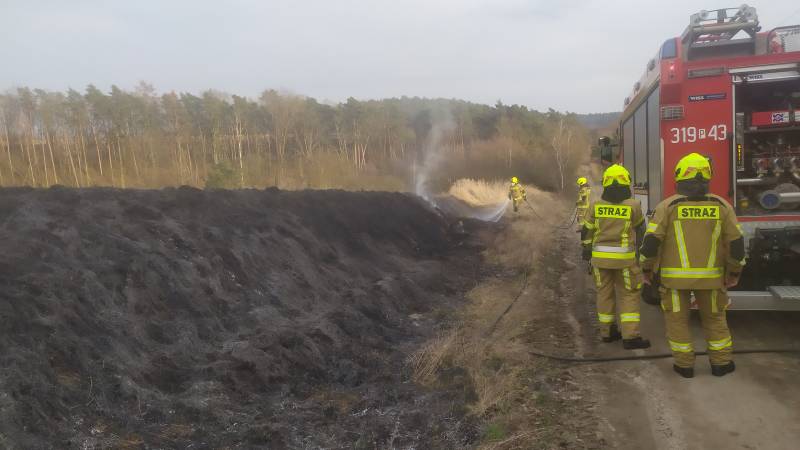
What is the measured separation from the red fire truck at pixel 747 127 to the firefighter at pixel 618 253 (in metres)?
0.54

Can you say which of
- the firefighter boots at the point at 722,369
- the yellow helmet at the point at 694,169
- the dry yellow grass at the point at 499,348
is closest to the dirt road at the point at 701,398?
the firefighter boots at the point at 722,369

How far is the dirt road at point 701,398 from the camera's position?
3785 millimetres

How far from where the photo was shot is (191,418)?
4.46 metres

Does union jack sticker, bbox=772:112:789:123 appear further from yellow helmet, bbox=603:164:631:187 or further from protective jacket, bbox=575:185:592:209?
protective jacket, bbox=575:185:592:209

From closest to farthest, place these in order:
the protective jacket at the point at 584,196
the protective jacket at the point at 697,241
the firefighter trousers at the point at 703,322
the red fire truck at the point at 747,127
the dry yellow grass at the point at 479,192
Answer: the protective jacket at the point at 697,241, the firefighter trousers at the point at 703,322, the red fire truck at the point at 747,127, the protective jacket at the point at 584,196, the dry yellow grass at the point at 479,192

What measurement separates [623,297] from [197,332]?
4.51m

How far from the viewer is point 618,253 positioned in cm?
588

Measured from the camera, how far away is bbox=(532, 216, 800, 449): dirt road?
379cm

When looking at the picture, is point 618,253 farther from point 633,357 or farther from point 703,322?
point 703,322

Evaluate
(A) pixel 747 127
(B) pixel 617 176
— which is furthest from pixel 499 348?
(A) pixel 747 127

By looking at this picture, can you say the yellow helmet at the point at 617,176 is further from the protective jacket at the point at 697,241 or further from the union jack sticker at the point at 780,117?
the union jack sticker at the point at 780,117

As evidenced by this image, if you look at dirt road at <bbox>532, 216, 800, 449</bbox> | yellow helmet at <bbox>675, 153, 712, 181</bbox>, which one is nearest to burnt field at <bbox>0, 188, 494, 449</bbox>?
dirt road at <bbox>532, 216, 800, 449</bbox>

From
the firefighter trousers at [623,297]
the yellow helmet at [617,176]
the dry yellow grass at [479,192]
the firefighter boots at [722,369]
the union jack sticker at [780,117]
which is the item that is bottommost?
the dry yellow grass at [479,192]

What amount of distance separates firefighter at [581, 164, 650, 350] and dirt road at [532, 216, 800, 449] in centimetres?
29
